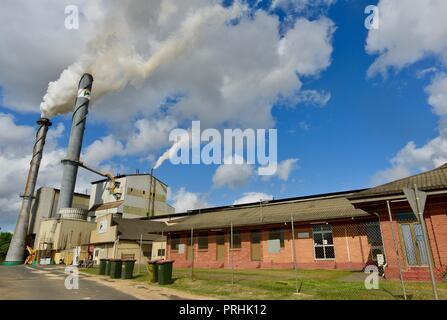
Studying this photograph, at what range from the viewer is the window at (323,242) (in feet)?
66.6

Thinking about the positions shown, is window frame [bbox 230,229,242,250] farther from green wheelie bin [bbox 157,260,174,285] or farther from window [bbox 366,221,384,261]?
green wheelie bin [bbox 157,260,174,285]

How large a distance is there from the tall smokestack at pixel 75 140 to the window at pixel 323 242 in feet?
147

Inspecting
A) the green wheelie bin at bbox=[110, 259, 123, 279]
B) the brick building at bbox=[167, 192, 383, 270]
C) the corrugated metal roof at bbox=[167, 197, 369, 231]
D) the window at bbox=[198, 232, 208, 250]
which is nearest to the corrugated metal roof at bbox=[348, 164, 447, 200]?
the brick building at bbox=[167, 192, 383, 270]

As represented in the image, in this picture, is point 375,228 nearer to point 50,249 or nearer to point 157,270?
point 157,270

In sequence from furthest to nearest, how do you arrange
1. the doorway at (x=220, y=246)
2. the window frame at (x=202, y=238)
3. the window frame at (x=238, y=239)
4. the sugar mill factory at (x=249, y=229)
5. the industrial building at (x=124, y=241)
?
the industrial building at (x=124, y=241), the window frame at (x=202, y=238), the doorway at (x=220, y=246), the window frame at (x=238, y=239), the sugar mill factory at (x=249, y=229)

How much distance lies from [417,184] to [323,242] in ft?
29.5

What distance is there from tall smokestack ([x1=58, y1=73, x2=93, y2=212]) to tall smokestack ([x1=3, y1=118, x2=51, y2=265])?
8.72 m

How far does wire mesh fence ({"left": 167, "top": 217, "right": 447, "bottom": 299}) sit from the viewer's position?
34.9 feet

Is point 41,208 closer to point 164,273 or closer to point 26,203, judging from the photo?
point 26,203

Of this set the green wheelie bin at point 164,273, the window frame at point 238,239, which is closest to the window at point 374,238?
the window frame at point 238,239

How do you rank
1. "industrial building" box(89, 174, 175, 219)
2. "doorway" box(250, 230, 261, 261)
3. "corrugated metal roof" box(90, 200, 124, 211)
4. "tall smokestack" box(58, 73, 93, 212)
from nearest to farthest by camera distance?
"doorway" box(250, 230, 261, 261), "tall smokestack" box(58, 73, 93, 212), "corrugated metal roof" box(90, 200, 124, 211), "industrial building" box(89, 174, 175, 219)

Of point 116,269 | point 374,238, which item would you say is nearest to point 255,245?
point 374,238

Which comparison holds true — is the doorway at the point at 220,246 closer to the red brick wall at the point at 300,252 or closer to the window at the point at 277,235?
the red brick wall at the point at 300,252
